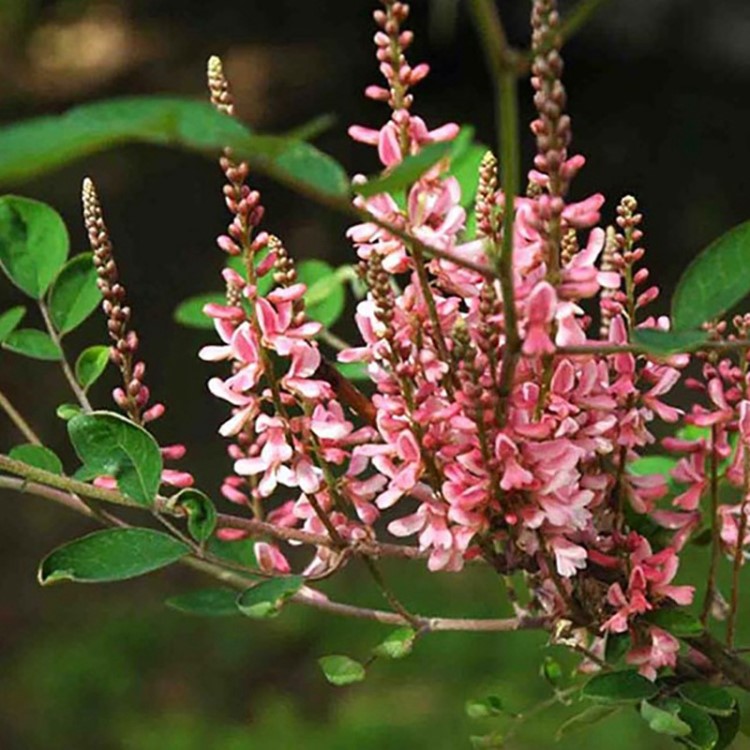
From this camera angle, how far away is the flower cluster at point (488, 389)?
1.57ft

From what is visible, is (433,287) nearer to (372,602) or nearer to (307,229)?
(372,602)

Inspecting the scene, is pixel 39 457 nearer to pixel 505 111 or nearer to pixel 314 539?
pixel 314 539

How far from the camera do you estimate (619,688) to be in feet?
1.86

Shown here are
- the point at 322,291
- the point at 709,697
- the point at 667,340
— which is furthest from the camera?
the point at 322,291

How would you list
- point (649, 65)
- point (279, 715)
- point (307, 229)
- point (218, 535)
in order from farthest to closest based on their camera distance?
point (649, 65) → point (307, 229) → point (279, 715) → point (218, 535)

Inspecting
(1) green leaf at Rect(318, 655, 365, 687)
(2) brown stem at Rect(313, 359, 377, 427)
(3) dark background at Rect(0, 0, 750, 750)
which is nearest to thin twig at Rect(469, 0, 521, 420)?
(2) brown stem at Rect(313, 359, 377, 427)

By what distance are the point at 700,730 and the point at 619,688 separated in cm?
3

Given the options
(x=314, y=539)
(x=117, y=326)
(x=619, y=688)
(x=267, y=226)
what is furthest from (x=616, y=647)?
(x=267, y=226)

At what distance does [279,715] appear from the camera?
2.71 meters

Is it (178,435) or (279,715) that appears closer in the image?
(279,715)

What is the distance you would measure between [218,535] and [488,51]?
12.3 inches

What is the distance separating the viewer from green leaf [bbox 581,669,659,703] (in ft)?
1.84

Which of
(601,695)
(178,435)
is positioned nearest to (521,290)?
(601,695)

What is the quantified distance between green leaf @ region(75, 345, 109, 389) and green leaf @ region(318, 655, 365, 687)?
0.17m
